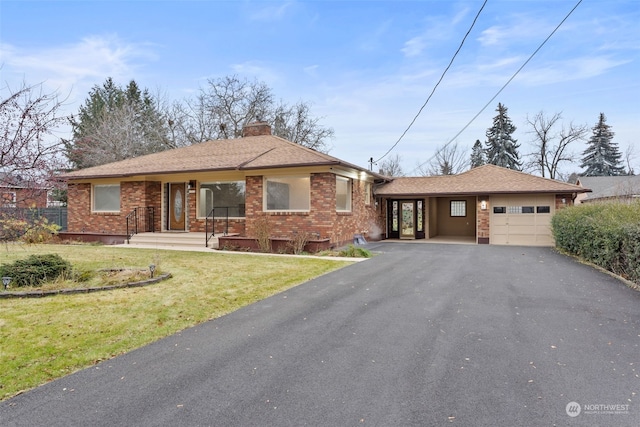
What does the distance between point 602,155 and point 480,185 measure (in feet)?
112

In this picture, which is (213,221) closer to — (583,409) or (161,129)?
(583,409)

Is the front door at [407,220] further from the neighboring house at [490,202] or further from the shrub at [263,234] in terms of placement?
the shrub at [263,234]

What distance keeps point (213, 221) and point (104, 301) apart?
29.5ft

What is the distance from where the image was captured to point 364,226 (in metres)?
16.7

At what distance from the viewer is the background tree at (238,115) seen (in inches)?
1189

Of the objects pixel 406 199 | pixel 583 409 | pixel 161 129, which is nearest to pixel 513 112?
pixel 406 199

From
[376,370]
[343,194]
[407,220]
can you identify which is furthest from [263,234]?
[376,370]

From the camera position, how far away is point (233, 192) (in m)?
15.1

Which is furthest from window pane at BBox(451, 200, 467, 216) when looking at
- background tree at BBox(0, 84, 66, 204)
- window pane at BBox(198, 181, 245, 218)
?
background tree at BBox(0, 84, 66, 204)

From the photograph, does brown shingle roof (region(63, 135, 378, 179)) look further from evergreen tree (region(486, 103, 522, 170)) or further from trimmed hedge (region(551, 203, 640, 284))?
evergreen tree (region(486, 103, 522, 170))

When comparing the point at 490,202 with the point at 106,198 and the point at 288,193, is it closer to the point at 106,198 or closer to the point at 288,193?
the point at 288,193

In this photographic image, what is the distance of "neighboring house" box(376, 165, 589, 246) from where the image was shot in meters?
15.8

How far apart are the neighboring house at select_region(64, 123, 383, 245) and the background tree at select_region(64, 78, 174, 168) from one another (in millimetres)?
8302

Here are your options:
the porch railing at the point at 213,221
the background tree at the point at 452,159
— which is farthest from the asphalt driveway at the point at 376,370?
the background tree at the point at 452,159
